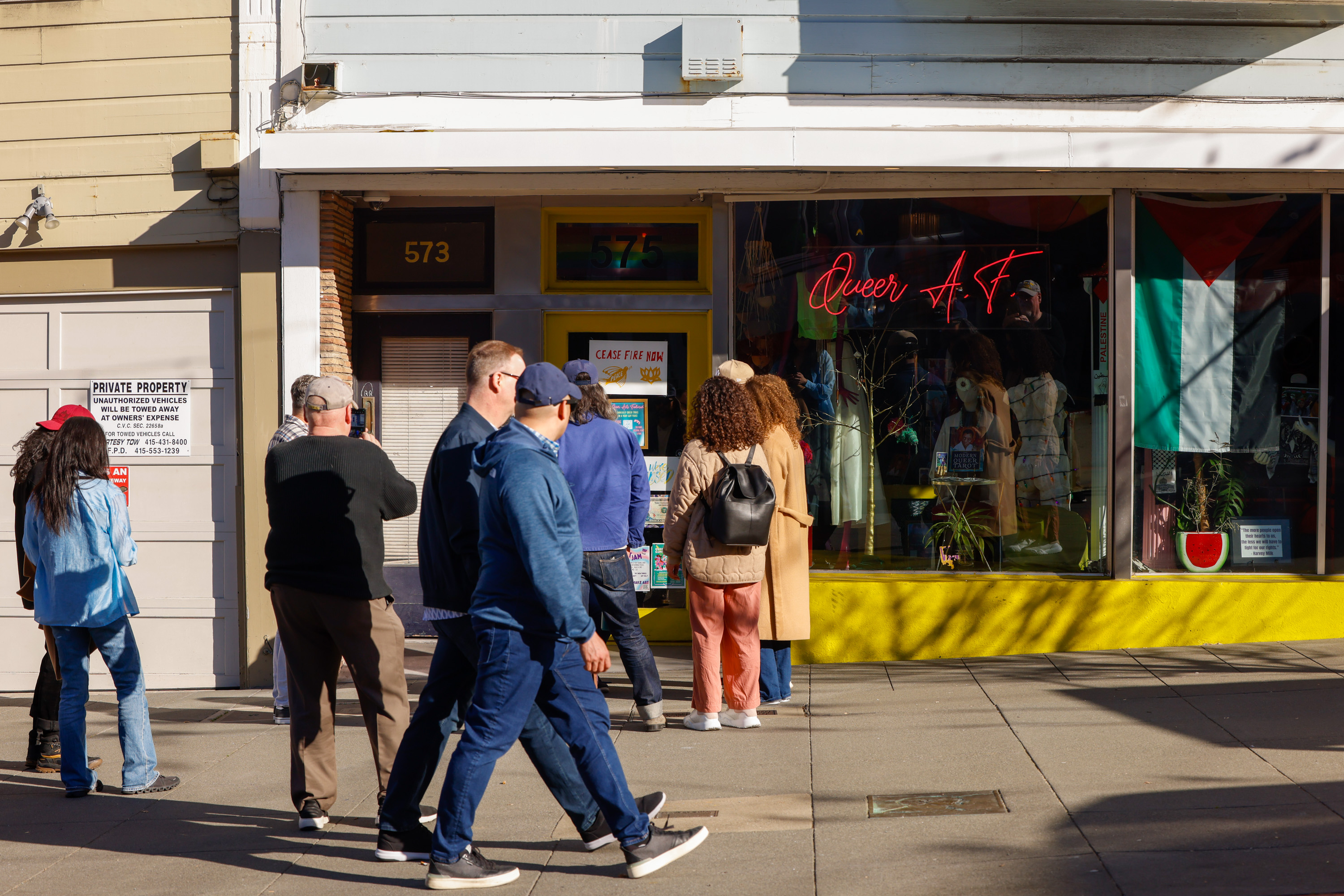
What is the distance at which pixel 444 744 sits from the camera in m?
4.33

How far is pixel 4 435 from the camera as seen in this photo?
26.9 ft

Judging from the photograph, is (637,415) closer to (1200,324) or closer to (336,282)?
(336,282)

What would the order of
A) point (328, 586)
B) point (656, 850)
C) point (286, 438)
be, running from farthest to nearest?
point (286, 438)
point (328, 586)
point (656, 850)

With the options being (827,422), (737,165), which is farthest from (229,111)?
(827,422)

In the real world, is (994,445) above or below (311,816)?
above

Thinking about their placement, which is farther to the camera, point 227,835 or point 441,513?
point 227,835

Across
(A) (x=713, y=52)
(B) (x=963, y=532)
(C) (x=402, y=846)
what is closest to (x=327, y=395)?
(C) (x=402, y=846)

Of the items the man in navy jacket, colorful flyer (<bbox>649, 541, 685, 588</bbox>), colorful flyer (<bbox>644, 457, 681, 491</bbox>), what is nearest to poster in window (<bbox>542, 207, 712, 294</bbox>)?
colorful flyer (<bbox>644, 457, 681, 491</bbox>)

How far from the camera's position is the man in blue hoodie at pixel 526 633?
3.98m

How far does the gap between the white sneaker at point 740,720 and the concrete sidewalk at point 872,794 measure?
95mm

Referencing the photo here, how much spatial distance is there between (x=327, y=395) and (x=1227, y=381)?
20.1 feet

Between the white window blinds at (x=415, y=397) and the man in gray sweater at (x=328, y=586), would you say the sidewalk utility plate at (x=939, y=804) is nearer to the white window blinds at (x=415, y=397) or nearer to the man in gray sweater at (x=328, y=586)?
the man in gray sweater at (x=328, y=586)

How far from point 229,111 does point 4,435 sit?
2.77 metres

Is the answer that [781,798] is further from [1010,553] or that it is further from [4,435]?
[4,435]
